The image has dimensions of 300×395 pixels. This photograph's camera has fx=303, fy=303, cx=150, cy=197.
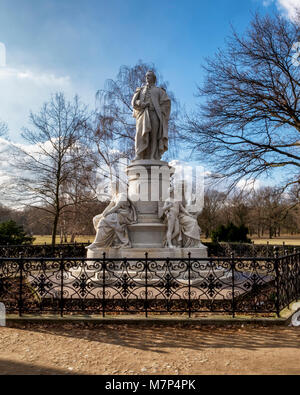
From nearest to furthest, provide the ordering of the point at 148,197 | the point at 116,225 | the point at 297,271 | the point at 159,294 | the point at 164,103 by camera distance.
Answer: the point at 159,294 < the point at 297,271 < the point at 116,225 < the point at 148,197 < the point at 164,103

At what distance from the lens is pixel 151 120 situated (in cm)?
955

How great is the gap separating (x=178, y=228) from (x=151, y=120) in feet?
11.7

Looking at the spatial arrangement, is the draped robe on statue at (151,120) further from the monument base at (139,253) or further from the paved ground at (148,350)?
the paved ground at (148,350)

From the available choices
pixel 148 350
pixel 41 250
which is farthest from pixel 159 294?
pixel 41 250

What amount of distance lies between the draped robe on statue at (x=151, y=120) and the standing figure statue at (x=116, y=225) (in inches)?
76.0

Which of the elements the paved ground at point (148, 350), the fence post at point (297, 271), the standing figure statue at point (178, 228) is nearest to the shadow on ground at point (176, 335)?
the paved ground at point (148, 350)

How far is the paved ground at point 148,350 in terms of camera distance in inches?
139

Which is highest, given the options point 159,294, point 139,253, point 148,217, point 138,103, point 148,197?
point 138,103

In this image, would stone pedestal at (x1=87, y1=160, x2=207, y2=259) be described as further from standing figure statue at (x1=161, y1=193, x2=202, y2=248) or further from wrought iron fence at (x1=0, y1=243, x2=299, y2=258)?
wrought iron fence at (x1=0, y1=243, x2=299, y2=258)

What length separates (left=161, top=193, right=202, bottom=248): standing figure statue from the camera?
8.20 meters

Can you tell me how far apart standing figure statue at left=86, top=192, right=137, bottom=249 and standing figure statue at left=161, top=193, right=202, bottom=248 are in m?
1.02

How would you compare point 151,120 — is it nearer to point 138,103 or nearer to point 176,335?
point 138,103

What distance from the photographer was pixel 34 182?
18328 millimetres
